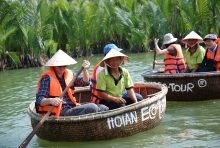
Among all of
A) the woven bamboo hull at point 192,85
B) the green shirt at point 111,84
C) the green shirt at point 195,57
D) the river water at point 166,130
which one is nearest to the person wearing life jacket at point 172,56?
the green shirt at point 195,57

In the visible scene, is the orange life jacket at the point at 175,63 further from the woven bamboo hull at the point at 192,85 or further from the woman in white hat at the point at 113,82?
the woman in white hat at the point at 113,82

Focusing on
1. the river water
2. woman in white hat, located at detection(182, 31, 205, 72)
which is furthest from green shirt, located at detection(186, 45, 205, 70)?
the river water

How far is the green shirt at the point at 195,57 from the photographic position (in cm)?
861

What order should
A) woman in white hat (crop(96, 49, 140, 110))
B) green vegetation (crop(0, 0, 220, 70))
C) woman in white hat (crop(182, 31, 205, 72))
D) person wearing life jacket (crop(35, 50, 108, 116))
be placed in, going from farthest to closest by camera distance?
green vegetation (crop(0, 0, 220, 70)) → woman in white hat (crop(182, 31, 205, 72)) → woman in white hat (crop(96, 49, 140, 110)) → person wearing life jacket (crop(35, 50, 108, 116))

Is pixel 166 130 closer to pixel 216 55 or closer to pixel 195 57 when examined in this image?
pixel 216 55

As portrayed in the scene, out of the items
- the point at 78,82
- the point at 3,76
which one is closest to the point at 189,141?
the point at 78,82

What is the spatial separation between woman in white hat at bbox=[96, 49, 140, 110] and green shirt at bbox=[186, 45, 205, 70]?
283 cm

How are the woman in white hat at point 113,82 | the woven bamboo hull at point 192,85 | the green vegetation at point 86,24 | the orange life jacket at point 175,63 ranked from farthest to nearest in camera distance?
the green vegetation at point 86,24 → the orange life jacket at point 175,63 → the woven bamboo hull at point 192,85 → the woman in white hat at point 113,82

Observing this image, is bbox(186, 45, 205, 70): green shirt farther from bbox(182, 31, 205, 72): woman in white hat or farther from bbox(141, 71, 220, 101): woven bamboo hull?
bbox(141, 71, 220, 101): woven bamboo hull

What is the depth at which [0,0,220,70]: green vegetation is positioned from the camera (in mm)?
17812

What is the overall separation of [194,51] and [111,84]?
10.2 ft

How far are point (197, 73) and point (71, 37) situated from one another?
1289cm

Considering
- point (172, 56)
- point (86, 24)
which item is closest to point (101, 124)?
point (172, 56)

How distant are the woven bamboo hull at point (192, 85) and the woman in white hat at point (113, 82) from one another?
2.15m
